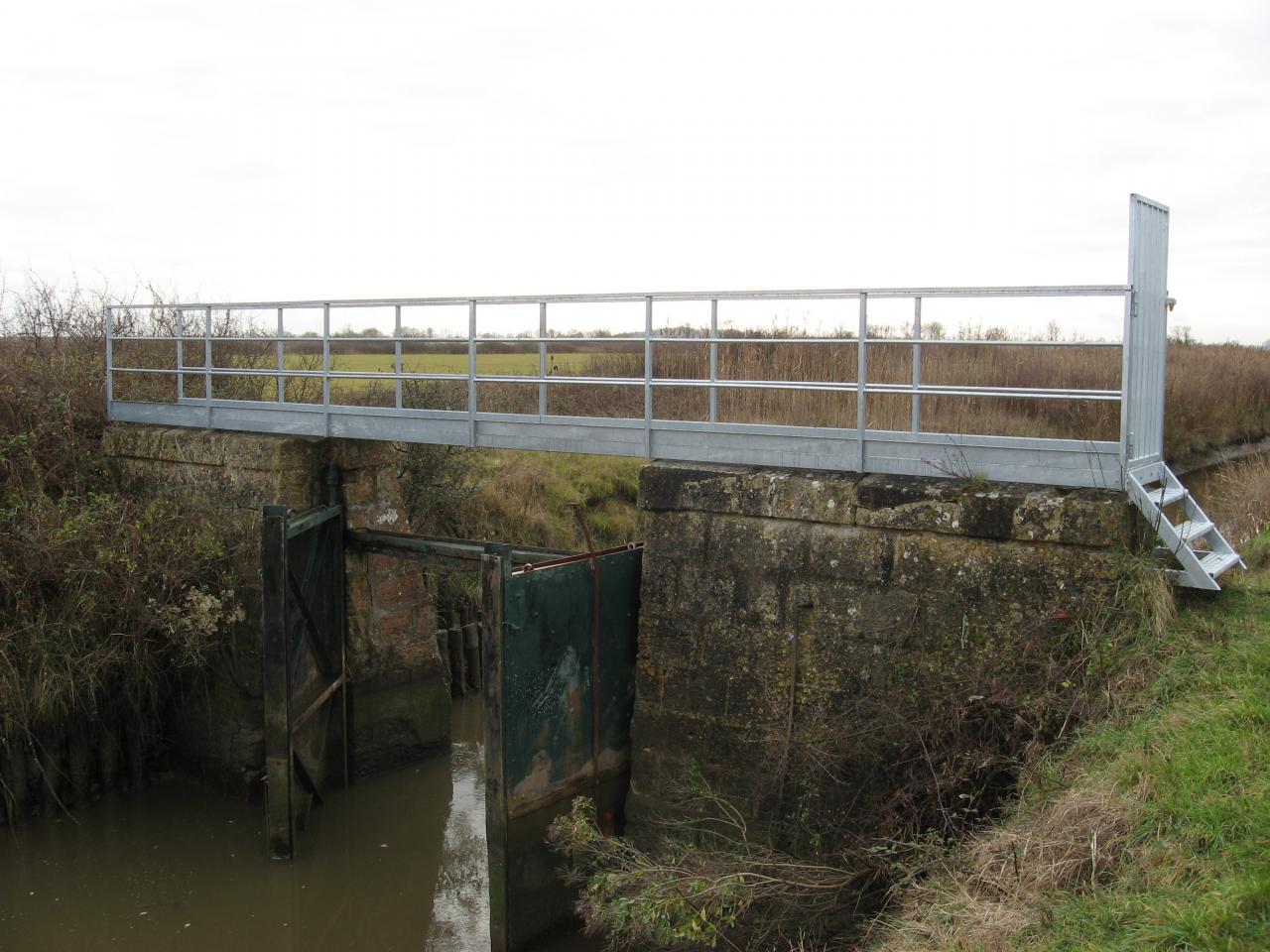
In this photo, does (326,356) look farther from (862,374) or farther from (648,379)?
(862,374)

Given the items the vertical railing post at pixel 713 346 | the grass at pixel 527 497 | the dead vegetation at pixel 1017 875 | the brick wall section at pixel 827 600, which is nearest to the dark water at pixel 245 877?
the brick wall section at pixel 827 600

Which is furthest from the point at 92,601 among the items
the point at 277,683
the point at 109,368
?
the point at 109,368

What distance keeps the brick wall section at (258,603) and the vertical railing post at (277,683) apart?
155 cm

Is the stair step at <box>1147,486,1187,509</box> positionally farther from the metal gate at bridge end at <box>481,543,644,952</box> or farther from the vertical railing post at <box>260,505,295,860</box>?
the vertical railing post at <box>260,505,295,860</box>

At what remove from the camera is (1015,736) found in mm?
6637

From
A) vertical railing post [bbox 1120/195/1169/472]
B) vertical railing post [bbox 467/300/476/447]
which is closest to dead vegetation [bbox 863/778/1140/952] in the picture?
vertical railing post [bbox 1120/195/1169/472]

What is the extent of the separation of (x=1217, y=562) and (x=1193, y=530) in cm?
27

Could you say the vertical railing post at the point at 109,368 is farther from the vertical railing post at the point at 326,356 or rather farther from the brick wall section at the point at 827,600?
the brick wall section at the point at 827,600

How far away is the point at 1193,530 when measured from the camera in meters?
7.23

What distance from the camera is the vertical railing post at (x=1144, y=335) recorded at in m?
6.84

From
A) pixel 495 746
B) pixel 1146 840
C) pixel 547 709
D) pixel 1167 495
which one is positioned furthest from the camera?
pixel 547 709

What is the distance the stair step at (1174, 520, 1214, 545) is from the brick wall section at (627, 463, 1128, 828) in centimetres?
52

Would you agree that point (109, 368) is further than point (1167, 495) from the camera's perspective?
Yes

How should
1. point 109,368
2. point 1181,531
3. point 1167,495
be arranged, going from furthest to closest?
point 109,368, point 1167,495, point 1181,531
